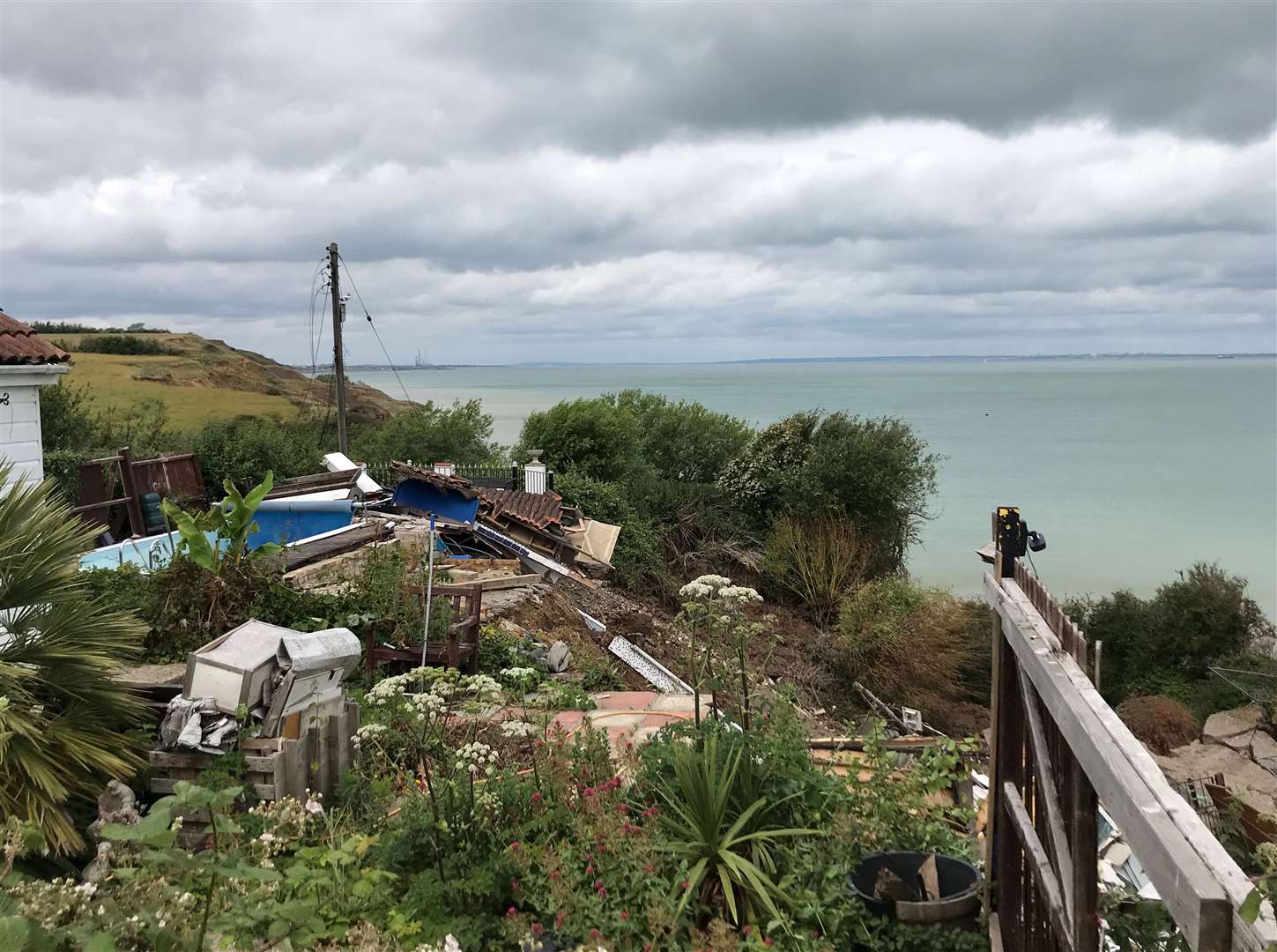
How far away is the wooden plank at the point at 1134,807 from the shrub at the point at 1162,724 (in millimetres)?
14454

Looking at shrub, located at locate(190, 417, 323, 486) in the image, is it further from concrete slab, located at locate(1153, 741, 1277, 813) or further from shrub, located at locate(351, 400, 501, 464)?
concrete slab, located at locate(1153, 741, 1277, 813)

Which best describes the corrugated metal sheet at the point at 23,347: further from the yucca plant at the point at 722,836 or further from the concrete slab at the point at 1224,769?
the concrete slab at the point at 1224,769

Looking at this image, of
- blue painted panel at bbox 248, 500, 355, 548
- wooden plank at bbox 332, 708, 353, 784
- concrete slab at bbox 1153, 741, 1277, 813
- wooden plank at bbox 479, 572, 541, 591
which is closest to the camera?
wooden plank at bbox 332, 708, 353, 784

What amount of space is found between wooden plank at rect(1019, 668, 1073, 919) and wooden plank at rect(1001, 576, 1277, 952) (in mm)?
401

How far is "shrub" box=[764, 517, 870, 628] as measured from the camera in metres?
22.6

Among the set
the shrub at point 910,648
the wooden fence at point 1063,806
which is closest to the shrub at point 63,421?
the shrub at point 910,648

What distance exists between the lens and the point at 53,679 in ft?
15.9

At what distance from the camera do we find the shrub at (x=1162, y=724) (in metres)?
15.6

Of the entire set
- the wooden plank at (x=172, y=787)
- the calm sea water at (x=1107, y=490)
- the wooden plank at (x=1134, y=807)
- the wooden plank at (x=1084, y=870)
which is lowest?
the calm sea water at (x=1107, y=490)

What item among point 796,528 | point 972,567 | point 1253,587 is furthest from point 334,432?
point 1253,587

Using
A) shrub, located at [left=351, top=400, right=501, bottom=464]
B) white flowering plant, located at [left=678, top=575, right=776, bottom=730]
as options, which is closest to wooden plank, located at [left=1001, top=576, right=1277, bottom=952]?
white flowering plant, located at [left=678, top=575, right=776, bottom=730]

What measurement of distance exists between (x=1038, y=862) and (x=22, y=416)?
10217mm

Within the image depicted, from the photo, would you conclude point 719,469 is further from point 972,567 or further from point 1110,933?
point 1110,933

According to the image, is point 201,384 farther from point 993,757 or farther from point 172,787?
point 993,757
